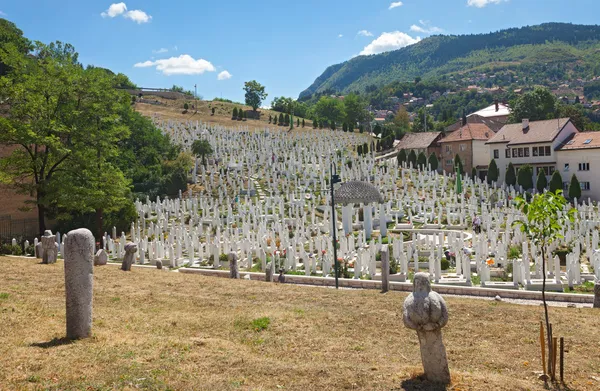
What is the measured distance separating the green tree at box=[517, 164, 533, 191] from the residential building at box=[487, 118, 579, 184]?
42.0 inches

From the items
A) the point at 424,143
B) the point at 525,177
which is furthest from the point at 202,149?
the point at 525,177

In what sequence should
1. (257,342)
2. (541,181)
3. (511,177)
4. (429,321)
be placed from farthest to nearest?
(511,177) < (541,181) < (257,342) < (429,321)

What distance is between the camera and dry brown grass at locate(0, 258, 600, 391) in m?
6.56

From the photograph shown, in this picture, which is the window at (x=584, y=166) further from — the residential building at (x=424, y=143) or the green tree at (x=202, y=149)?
the green tree at (x=202, y=149)

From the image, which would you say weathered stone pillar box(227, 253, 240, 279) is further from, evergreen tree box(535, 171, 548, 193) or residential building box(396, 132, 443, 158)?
residential building box(396, 132, 443, 158)

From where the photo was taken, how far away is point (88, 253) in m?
8.03

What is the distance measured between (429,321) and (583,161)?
43.2m

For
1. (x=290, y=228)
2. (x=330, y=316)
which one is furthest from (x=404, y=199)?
(x=330, y=316)

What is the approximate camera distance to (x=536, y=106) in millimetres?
65625

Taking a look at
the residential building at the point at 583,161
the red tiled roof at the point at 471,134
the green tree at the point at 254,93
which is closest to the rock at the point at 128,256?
the residential building at the point at 583,161

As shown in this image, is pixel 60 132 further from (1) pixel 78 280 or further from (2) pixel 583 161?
(2) pixel 583 161

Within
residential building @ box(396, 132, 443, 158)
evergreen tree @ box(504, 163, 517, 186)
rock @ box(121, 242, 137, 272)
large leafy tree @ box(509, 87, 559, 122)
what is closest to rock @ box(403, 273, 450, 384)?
rock @ box(121, 242, 137, 272)

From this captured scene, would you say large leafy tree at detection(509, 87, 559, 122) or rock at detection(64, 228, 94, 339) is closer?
rock at detection(64, 228, 94, 339)

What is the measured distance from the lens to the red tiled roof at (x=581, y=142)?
137 ft
